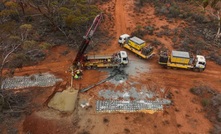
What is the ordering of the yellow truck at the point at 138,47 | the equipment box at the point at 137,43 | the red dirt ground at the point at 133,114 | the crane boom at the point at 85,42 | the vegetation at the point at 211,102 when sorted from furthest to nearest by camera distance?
the equipment box at the point at 137,43
the yellow truck at the point at 138,47
the crane boom at the point at 85,42
the vegetation at the point at 211,102
the red dirt ground at the point at 133,114

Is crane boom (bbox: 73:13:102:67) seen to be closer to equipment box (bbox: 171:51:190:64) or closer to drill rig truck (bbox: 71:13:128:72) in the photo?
drill rig truck (bbox: 71:13:128:72)

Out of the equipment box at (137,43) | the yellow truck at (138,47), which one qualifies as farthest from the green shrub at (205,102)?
the equipment box at (137,43)

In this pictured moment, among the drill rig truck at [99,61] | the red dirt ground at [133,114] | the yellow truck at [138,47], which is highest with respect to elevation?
the yellow truck at [138,47]

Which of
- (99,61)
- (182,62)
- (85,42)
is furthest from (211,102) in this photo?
(85,42)

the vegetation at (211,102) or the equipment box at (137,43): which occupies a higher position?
the equipment box at (137,43)

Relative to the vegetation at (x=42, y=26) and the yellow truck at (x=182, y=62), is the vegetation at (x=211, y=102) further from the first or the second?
the vegetation at (x=42, y=26)

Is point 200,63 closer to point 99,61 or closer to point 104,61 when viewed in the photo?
point 104,61

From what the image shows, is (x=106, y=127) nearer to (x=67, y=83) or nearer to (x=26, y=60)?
(x=67, y=83)
